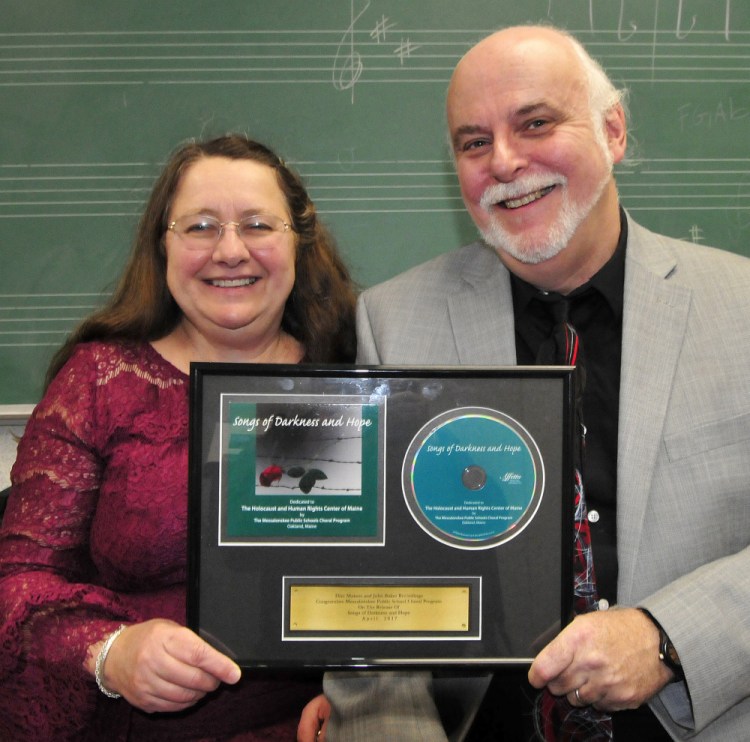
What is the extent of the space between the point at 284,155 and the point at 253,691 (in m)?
1.65

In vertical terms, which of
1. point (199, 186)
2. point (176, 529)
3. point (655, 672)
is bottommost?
point (655, 672)

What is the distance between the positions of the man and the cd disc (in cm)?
20

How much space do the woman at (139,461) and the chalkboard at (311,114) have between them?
774 mm

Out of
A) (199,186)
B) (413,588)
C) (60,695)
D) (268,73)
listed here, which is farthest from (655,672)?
(268,73)

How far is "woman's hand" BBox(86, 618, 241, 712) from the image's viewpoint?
1266 millimetres

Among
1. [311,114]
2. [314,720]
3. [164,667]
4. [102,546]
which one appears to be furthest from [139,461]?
[311,114]

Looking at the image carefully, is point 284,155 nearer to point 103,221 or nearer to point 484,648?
point 103,221

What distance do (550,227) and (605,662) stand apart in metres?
0.85

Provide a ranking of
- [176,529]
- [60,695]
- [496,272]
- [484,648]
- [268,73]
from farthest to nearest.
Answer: [268,73]
[496,272]
[176,529]
[60,695]
[484,648]

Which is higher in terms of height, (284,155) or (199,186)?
(284,155)

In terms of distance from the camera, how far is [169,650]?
1.31 m

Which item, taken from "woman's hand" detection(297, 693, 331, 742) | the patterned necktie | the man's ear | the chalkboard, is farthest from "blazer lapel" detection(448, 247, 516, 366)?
the chalkboard

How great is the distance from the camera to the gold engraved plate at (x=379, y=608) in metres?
1.28

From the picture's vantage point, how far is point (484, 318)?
175 cm
